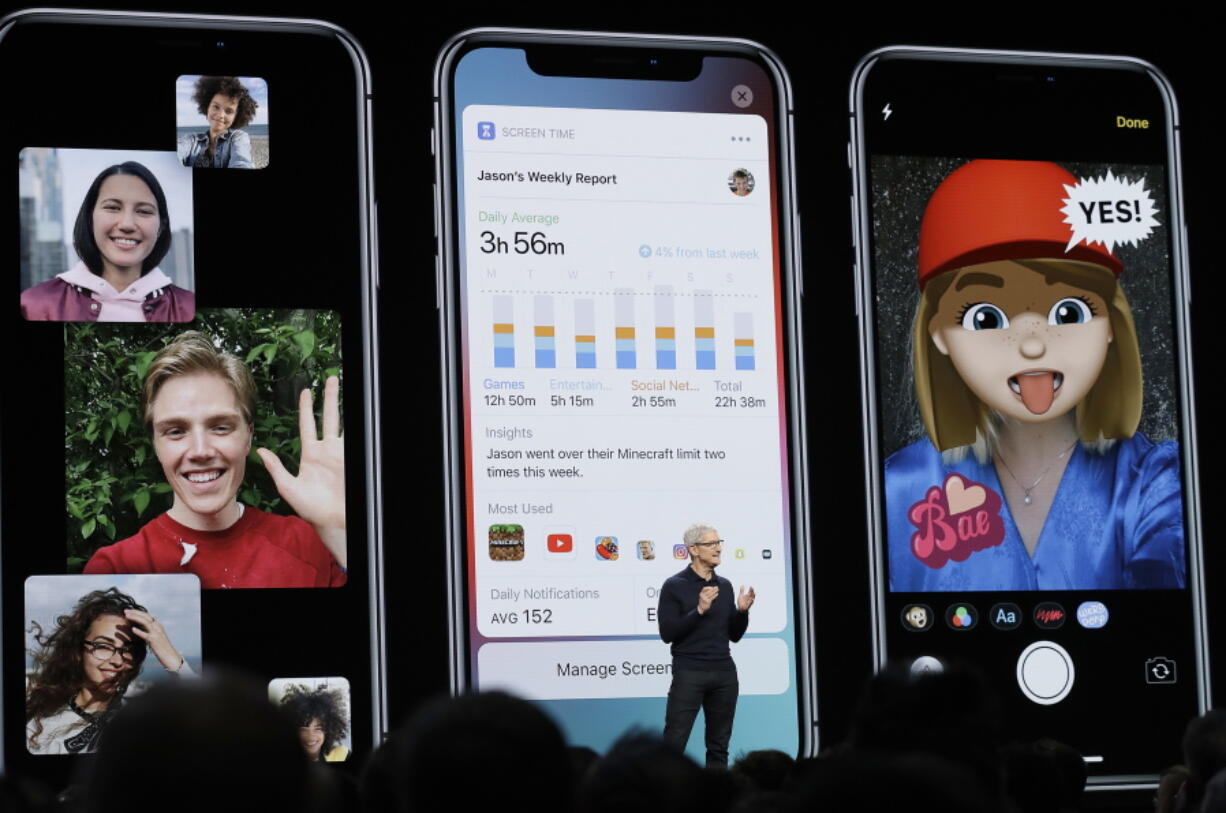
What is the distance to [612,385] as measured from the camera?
5.14m

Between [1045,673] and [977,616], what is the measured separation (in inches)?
11.1

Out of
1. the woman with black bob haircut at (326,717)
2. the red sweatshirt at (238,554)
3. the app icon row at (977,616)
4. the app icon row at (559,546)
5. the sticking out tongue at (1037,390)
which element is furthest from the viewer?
the sticking out tongue at (1037,390)

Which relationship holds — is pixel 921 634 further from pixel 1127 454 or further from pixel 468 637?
pixel 468 637

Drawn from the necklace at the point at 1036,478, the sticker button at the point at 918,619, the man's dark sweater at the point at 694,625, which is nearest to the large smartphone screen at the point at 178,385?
the man's dark sweater at the point at 694,625

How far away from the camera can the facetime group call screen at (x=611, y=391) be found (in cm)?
503

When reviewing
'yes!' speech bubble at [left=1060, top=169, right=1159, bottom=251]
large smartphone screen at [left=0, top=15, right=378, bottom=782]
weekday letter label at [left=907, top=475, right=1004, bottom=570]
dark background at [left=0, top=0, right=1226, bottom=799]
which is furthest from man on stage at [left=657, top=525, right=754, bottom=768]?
'yes!' speech bubble at [left=1060, top=169, right=1159, bottom=251]

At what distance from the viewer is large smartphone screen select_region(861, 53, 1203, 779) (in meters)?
5.32

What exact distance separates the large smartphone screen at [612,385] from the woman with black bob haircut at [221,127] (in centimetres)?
62

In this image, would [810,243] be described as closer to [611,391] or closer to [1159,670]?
[611,391]

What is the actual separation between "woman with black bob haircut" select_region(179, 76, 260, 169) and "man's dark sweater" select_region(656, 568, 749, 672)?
1.74 metres

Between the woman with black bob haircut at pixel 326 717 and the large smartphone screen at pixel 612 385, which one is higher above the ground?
the large smartphone screen at pixel 612 385

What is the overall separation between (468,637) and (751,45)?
2.03 metres

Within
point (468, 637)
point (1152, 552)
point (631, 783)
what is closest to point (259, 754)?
point (631, 783)

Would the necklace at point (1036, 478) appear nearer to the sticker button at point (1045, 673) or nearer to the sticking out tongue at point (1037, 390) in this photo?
the sticking out tongue at point (1037, 390)
